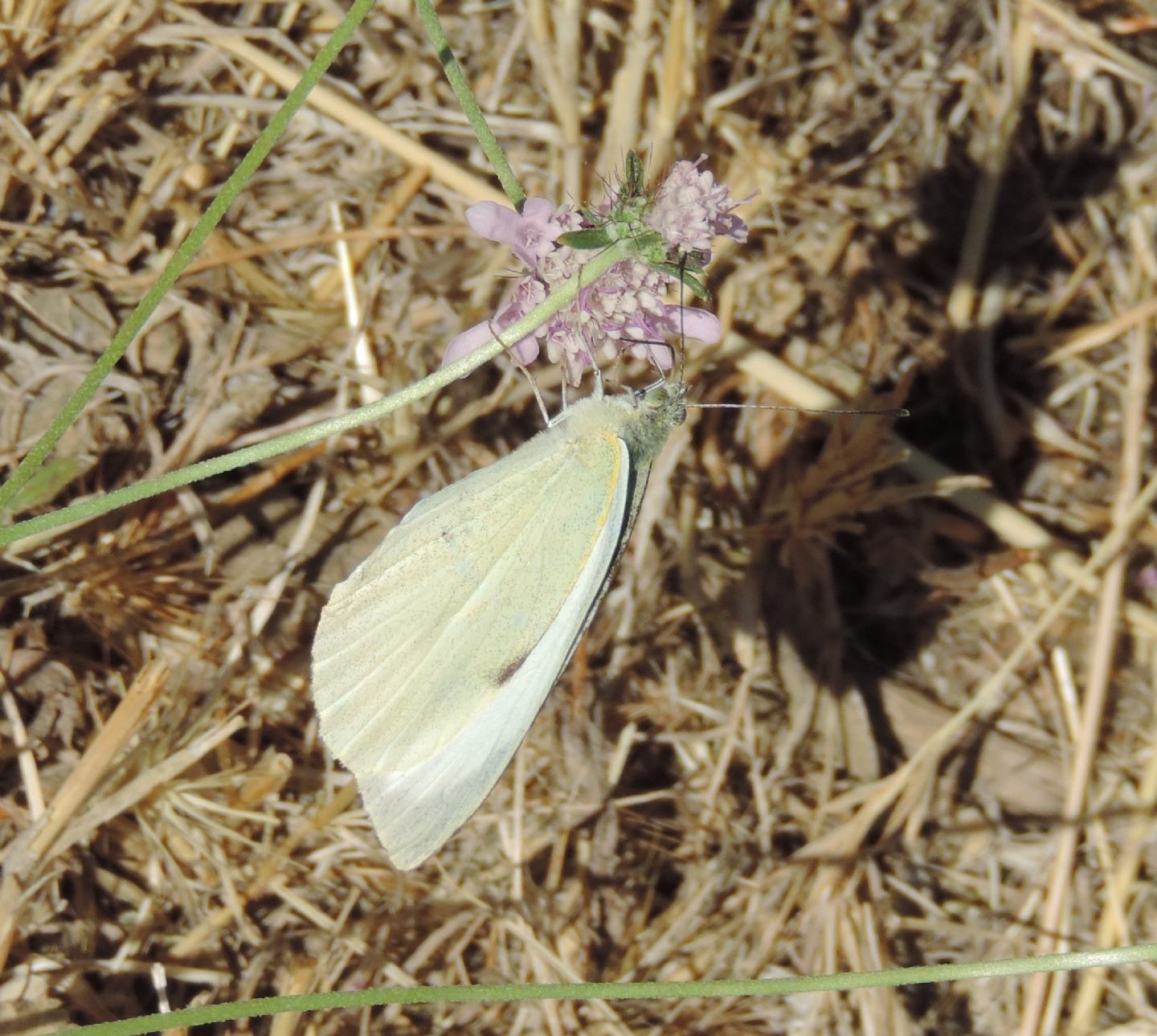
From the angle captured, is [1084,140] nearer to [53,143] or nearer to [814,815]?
[814,815]

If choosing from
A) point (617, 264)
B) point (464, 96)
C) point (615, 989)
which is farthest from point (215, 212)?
point (615, 989)

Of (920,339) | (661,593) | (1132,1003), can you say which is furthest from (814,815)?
(920,339)

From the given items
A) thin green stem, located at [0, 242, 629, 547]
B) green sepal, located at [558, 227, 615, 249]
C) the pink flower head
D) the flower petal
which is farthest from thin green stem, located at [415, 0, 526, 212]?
the flower petal

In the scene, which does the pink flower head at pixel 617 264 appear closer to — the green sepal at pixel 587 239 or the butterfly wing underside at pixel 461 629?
the green sepal at pixel 587 239

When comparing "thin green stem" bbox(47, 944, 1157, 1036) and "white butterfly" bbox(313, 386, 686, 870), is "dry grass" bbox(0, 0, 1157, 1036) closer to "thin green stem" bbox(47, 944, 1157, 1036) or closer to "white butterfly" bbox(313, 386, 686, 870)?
"white butterfly" bbox(313, 386, 686, 870)

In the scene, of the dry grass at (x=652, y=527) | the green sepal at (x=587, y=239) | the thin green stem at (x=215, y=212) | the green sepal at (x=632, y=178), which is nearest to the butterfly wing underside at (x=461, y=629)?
the green sepal at (x=587, y=239)
